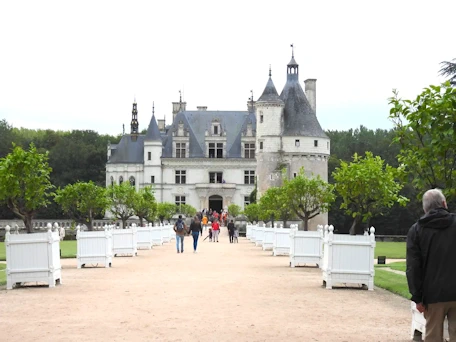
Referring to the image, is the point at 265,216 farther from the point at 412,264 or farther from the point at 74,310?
the point at 412,264

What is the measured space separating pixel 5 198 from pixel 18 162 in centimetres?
100

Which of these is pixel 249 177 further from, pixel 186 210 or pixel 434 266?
pixel 434 266

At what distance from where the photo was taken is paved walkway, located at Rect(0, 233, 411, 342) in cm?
950

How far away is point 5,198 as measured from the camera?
17672mm

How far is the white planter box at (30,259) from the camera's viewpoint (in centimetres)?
1546

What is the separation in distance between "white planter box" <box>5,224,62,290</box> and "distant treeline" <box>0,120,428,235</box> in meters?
56.5

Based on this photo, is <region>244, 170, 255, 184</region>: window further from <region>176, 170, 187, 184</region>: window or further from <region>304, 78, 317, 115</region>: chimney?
<region>304, 78, 317, 115</region>: chimney

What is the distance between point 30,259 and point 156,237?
23718 millimetres

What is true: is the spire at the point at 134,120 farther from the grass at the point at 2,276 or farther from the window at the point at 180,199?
the grass at the point at 2,276

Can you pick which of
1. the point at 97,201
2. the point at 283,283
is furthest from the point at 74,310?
the point at 97,201

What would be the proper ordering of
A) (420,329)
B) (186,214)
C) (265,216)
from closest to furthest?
(420,329) < (265,216) < (186,214)

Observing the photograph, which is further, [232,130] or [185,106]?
[185,106]

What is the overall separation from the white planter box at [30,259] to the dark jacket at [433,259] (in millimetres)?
9562

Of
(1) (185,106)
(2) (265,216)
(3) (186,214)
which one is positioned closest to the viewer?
(2) (265,216)
